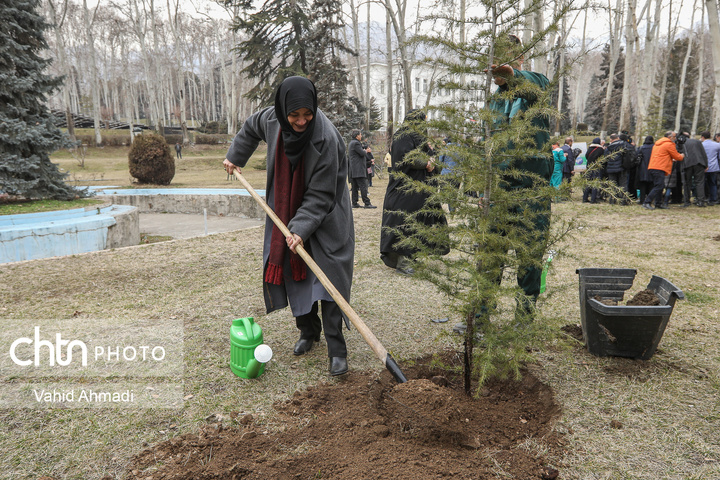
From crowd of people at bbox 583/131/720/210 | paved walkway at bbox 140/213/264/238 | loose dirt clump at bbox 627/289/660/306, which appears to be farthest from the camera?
crowd of people at bbox 583/131/720/210

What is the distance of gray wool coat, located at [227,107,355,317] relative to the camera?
307 centimetres

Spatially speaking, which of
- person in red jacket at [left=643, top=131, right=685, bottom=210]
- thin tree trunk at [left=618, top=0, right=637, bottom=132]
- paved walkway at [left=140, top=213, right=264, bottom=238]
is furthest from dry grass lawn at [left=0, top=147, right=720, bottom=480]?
thin tree trunk at [left=618, top=0, right=637, bottom=132]

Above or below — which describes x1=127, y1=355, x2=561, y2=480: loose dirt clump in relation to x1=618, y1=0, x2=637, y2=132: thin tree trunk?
below

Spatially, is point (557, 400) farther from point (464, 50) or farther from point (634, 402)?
point (464, 50)

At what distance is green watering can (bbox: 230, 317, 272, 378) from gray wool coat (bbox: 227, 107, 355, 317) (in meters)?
0.27

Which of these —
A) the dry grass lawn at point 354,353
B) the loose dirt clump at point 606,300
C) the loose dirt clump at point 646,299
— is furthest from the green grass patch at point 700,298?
the loose dirt clump at point 606,300

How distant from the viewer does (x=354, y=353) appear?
3.58 meters

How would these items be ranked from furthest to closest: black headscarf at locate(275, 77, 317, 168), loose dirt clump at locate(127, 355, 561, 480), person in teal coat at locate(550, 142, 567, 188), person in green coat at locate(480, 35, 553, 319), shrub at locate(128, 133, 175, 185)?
1. shrub at locate(128, 133, 175, 185)
2. person in teal coat at locate(550, 142, 567, 188)
3. black headscarf at locate(275, 77, 317, 168)
4. person in green coat at locate(480, 35, 553, 319)
5. loose dirt clump at locate(127, 355, 561, 480)

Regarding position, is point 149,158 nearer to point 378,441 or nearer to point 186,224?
point 186,224

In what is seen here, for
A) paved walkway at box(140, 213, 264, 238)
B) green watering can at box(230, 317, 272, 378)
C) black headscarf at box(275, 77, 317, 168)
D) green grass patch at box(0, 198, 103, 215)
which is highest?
black headscarf at box(275, 77, 317, 168)

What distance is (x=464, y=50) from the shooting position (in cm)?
261

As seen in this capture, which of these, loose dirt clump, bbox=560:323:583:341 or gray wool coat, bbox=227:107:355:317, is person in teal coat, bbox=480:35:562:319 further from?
gray wool coat, bbox=227:107:355:317

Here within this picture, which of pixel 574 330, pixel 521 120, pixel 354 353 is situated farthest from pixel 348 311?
pixel 574 330

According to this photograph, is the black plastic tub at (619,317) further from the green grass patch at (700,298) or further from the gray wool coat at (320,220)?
the gray wool coat at (320,220)
